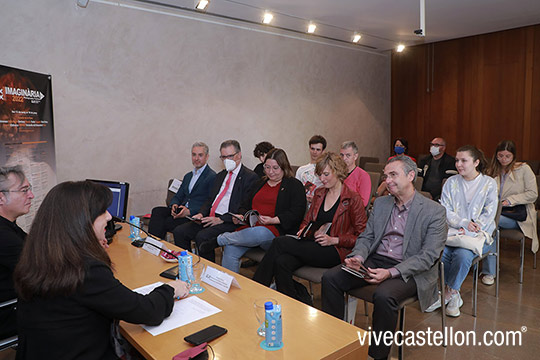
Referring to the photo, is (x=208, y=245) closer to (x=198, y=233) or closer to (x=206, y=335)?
(x=198, y=233)

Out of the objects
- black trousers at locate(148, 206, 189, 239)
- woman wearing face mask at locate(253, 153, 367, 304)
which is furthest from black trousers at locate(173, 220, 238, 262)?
woman wearing face mask at locate(253, 153, 367, 304)

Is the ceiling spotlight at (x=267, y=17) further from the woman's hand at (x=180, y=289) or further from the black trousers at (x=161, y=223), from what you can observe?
the woman's hand at (x=180, y=289)

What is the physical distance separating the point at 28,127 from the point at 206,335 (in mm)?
3353

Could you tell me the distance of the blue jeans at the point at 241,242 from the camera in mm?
3496

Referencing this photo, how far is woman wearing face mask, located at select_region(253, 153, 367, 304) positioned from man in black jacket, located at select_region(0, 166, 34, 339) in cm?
163

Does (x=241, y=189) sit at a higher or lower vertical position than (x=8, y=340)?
higher

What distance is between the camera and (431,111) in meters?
8.70

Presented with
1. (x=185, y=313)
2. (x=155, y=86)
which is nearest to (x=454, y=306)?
(x=185, y=313)

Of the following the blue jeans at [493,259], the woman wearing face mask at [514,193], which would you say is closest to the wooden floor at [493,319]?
the blue jeans at [493,259]

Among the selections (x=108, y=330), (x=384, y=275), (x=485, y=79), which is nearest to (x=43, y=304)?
(x=108, y=330)

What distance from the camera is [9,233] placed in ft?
7.40

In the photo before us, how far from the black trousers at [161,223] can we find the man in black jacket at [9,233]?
2104 millimetres

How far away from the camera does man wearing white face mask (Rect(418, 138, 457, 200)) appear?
5.96 metres

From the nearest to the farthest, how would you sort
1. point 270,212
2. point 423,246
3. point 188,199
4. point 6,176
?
point 6,176 → point 423,246 → point 270,212 → point 188,199
